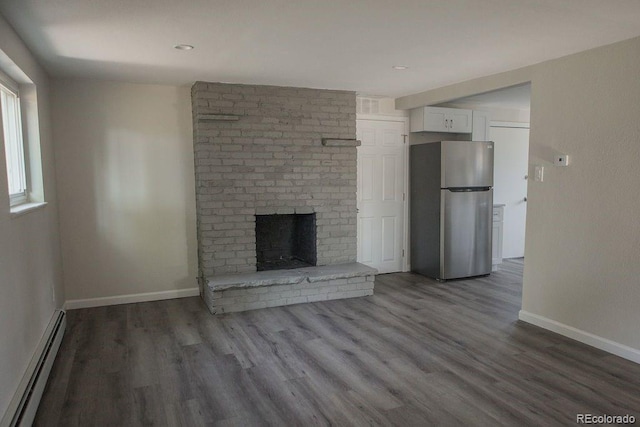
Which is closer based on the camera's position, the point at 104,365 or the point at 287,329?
the point at 104,365

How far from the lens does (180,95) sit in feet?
15.3

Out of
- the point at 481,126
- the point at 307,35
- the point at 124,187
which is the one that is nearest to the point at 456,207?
the point at 481,126

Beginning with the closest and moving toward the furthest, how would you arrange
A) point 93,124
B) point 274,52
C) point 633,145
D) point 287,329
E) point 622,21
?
point 622,21 → point 633,145 → point 274,52 → point 287,329 → point 93,124

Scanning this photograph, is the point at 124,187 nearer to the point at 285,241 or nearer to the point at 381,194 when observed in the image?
the point at 285,241

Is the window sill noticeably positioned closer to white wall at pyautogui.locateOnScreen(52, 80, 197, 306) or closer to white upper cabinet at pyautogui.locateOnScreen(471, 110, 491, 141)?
white wall at pyautogui.locateOnScreen(52, 80, 197, 306)

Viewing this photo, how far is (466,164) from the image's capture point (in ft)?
17.4

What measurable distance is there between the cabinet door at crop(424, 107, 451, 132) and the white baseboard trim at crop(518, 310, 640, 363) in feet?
8.34

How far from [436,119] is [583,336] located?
3.08 metres

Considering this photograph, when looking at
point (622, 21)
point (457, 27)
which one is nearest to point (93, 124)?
point (457, 27)

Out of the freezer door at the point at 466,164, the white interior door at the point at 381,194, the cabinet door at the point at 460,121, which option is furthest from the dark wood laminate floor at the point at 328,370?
the cabinet door at the point at 460,121

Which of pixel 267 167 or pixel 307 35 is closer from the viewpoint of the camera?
pixel 307 35

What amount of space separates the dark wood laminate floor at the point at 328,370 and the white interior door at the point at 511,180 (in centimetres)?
252

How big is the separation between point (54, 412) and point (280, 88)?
349 cm

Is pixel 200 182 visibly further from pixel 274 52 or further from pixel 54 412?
pixel 54 412
